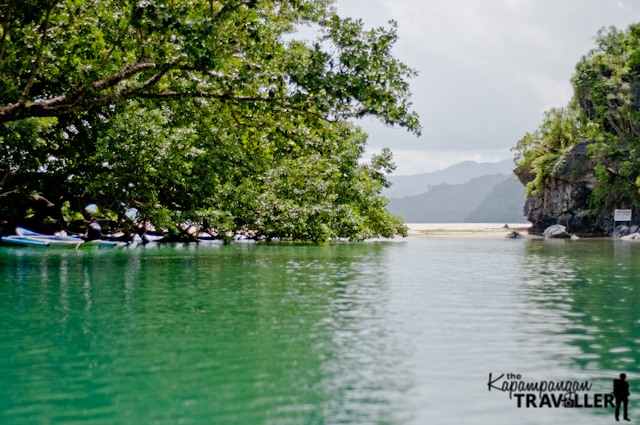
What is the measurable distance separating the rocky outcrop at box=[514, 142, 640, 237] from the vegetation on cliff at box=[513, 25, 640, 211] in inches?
33.6

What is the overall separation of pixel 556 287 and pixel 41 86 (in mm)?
19426

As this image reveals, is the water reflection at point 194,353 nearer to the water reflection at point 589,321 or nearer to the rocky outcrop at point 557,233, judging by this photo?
the water reflection at point 589,321

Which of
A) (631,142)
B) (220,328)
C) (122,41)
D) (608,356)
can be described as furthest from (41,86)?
(631,142)

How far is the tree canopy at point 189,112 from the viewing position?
14.6 meters

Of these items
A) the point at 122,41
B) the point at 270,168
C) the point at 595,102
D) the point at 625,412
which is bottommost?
the point at 625,412

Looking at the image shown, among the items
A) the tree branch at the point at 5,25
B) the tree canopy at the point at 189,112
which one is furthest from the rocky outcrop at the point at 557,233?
the tree branch at the point at 5,25

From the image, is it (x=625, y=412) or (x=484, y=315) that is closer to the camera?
(x=625, y=412)

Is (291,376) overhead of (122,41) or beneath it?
beneath

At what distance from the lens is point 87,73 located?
52.2ft

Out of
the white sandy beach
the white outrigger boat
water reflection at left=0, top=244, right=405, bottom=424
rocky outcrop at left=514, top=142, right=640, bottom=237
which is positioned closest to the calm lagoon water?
water reflection at left=0, top=244, right=405, bottom=424

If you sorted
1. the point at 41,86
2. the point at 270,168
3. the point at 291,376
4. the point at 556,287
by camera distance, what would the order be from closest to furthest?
the point at 291,376
the point at 556,287
the point at 41,86
the point at 270,168

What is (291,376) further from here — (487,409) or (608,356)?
(608,356)
